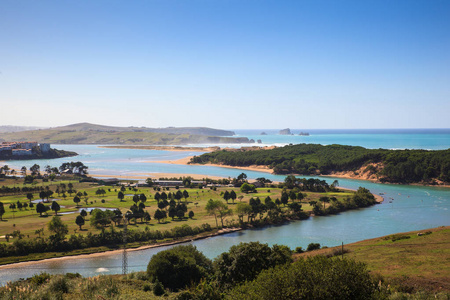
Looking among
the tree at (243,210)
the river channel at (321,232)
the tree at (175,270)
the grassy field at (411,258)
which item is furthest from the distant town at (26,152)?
the grassy field at (411,258)

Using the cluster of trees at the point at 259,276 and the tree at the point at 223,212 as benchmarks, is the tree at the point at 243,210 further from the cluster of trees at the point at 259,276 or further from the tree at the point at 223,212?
the cluster of trees at the point at 259,276

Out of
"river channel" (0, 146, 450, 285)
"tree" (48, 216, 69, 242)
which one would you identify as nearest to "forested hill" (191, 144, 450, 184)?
"river channel" (0, 146, 450, 285)

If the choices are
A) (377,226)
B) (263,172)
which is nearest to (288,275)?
(377,226)

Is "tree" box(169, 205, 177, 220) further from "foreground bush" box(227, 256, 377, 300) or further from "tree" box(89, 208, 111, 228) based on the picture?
"foreground bush" box(227, 256, 377, 300)

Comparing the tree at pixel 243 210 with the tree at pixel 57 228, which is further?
the tree at pixel 243 210

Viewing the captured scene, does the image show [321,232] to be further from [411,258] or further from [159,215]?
[159,215]

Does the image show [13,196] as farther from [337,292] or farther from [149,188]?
[337,292]
